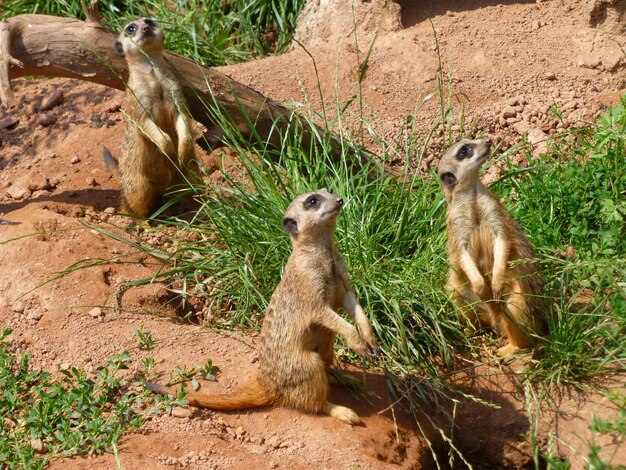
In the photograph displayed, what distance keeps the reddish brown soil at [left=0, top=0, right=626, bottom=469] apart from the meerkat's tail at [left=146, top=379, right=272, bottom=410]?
4 centimetres

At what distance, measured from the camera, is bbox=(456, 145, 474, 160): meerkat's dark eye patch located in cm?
373

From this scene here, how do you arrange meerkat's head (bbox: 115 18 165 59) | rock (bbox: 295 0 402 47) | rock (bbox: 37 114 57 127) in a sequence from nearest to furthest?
meerkat's head (bbox: 115 18 165 59), rock (bbox: 37 114 57 127), rock (bbox: 295 0 402 47)

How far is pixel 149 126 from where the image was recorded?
4.84m

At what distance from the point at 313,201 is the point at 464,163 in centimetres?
75

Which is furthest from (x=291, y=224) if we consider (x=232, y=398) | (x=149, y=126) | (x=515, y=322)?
(x=149, y=126)

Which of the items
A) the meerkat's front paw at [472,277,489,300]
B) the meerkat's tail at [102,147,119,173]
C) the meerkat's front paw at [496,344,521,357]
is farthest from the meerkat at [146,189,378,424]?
the meerkat's tail at [102,147,119,173]

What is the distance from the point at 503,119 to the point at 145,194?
221 cm

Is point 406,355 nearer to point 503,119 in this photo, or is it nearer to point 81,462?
point 81,462

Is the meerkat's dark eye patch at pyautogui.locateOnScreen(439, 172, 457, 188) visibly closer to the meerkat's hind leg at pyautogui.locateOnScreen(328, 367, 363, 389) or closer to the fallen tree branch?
the meerkat's hind leg at pyautogui.locateOnScreen(328, 367, 363, 389)

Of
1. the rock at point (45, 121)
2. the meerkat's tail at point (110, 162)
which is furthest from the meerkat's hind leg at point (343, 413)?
the rock at point (45, 121)

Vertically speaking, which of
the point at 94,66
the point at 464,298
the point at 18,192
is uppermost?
the point at 94,66

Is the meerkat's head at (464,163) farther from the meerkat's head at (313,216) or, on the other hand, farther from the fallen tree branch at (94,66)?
the fallen tree branch at (94,66)

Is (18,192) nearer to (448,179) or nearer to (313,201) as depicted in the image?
(313,201)

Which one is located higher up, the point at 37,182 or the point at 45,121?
the point at 45,121
